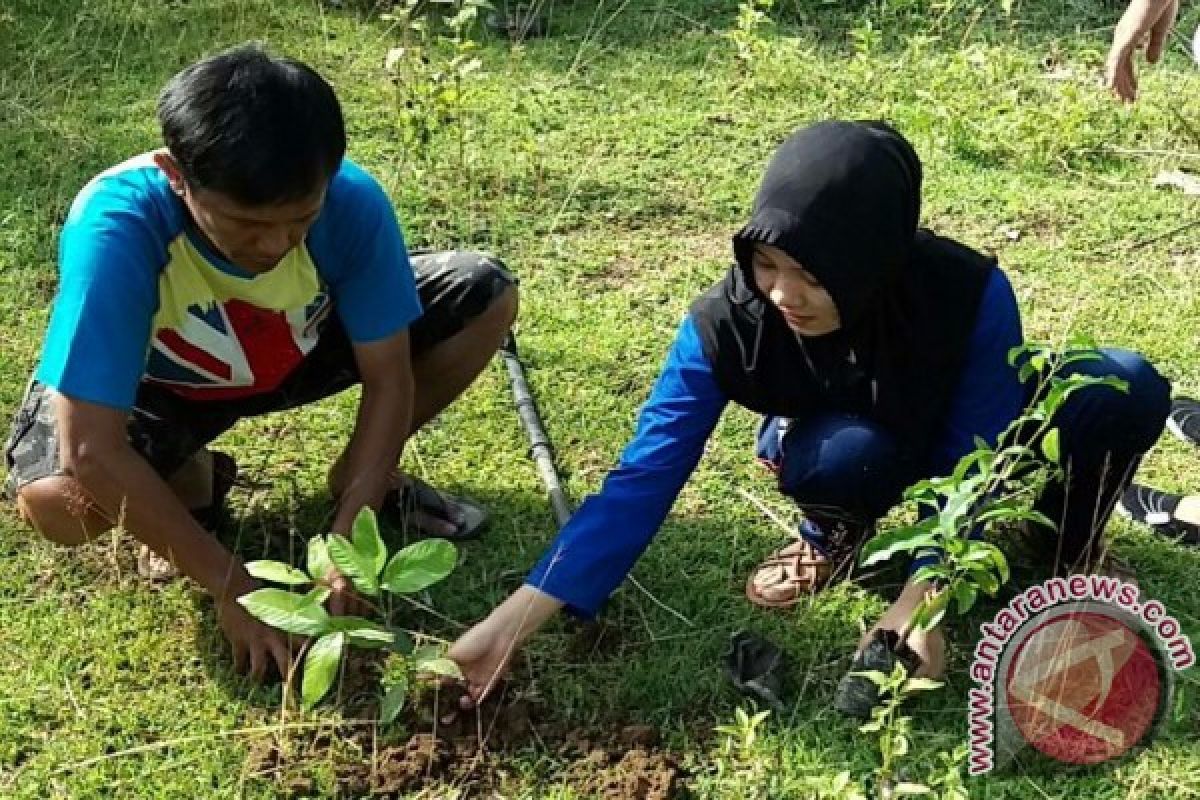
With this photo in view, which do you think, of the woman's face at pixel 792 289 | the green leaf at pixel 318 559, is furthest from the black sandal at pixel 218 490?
the woman's face at pixel 792 289

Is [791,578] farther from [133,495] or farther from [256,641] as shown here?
[133,495]

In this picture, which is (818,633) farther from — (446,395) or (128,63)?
(128,63)

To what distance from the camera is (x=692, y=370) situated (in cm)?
250

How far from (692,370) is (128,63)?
3.36m

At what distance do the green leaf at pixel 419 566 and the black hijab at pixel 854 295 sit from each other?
645 millimetres

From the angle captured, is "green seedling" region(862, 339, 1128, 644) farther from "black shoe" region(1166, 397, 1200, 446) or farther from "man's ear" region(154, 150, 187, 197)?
"man's ear" region(154, 150, 187, 197)

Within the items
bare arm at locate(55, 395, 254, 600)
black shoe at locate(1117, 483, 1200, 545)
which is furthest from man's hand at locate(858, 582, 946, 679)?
bare arm at locate(55, 395, 254, 600)

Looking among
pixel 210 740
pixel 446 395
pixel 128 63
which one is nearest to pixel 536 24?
pixel 128 63

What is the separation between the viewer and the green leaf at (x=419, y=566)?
6.89 feet

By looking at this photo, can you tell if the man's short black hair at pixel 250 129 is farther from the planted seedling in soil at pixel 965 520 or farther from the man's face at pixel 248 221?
the planted seedling in soil at pixel 965 520

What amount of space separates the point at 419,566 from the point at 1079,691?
3.77ft

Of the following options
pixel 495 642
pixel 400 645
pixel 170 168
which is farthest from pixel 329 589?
pixel 170 168

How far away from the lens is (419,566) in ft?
6.91

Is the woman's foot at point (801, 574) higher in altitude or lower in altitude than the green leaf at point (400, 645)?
lower
